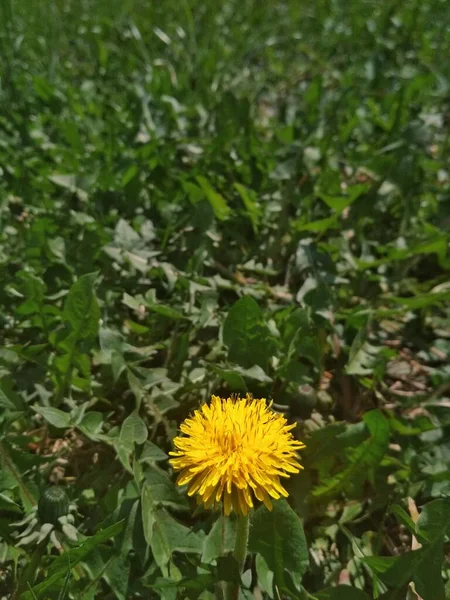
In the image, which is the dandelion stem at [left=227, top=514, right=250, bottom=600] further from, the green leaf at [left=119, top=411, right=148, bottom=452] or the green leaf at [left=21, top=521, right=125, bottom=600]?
the green leaf at [left=119, top=411, right=148, bottom=452]

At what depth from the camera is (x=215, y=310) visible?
198 cm

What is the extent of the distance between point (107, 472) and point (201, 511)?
279 millimetres

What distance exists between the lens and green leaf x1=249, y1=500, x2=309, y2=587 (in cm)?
126

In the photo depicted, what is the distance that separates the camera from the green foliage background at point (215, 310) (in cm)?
138

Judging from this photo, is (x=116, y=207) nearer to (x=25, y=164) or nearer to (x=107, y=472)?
(x=25, y=164)

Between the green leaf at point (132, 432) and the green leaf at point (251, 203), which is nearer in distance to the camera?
the green leaf at point (132, 432)

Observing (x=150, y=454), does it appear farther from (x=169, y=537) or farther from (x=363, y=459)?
(x=363, y=459)

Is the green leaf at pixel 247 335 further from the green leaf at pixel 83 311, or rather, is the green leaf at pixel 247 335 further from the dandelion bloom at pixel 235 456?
the dandelion bloom at pixel 235 456

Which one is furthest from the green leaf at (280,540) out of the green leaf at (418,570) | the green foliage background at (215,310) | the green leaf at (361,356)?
the green leaf at (361,356)

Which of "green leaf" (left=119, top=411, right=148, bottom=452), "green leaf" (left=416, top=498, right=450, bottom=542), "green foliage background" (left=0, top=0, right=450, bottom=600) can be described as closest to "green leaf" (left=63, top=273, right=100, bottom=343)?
"green foliage background" (left=0, top=0, right=450, bottom=600)

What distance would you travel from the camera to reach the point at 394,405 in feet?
6.18

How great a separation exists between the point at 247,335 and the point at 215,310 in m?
0.32

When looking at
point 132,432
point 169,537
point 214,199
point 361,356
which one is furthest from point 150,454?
point 214,199

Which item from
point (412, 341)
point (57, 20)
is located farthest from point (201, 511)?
point (57, 20)
